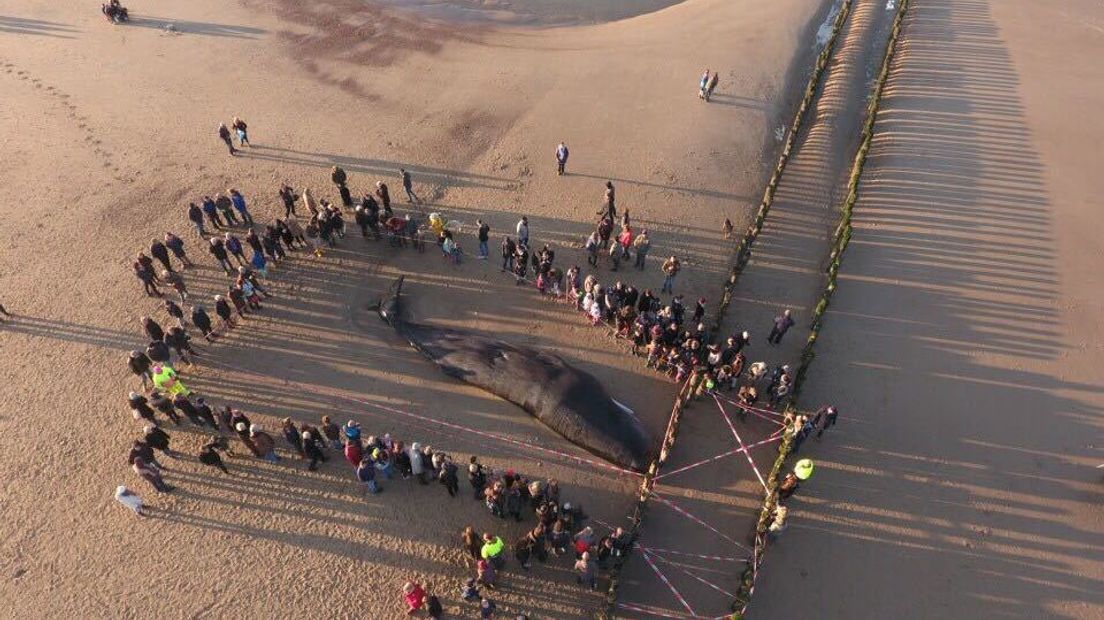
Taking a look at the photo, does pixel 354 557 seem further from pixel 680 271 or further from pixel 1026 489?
pixel 1026 489

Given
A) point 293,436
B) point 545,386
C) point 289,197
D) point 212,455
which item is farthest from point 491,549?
point 289,197

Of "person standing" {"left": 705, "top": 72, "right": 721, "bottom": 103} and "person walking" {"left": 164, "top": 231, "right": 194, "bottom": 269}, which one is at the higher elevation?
"person standing" {"left": 705, "top": 72, "right": 721, "bottom": 103}

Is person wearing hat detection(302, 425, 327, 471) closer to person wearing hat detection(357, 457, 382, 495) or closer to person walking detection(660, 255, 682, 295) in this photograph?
person wearing hat detection(357, 457, 382, 495)

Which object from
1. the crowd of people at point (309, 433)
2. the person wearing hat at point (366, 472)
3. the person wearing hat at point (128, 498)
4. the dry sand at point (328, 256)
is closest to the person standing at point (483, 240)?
the crowd of people at point (309, 433)

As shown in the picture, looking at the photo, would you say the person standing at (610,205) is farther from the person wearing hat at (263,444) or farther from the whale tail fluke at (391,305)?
the person wearing hat at (263,444)

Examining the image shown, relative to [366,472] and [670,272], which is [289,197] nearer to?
[366,472]

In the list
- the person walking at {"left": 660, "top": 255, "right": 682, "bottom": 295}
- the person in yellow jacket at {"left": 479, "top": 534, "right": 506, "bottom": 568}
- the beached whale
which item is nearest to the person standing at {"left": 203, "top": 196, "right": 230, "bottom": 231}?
the beached whale
